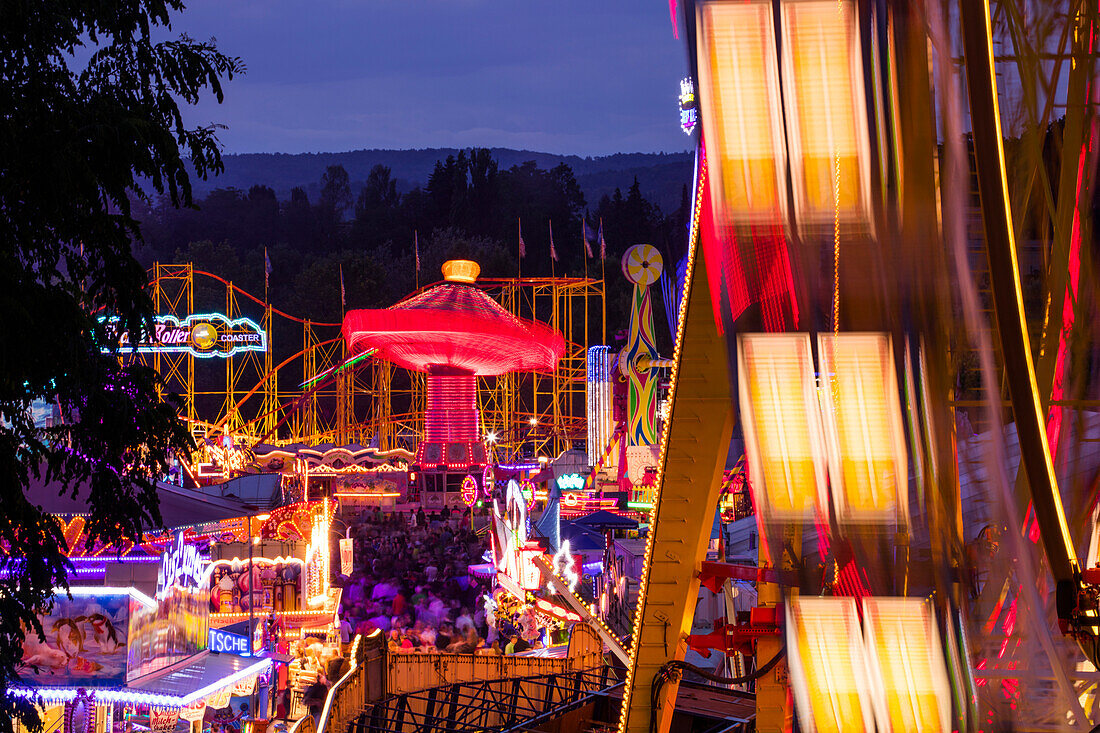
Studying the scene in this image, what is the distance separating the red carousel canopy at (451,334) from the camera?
41000mm

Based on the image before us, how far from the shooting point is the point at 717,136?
4.57m

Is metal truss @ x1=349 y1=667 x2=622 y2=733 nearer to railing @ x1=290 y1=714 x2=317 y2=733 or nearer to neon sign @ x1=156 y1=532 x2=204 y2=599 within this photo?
railing @ x1=290 y1=714 x2=317 y2=733

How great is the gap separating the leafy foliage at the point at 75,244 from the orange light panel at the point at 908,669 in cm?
332

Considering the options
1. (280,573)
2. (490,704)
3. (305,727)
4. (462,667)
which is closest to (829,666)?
(305,727)

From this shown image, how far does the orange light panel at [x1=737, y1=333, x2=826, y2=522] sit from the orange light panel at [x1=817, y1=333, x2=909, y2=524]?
0.25 ft

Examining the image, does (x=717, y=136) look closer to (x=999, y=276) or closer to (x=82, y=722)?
(x=999, y=276)

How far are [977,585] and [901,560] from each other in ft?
1.24

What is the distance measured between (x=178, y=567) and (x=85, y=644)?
1.71m

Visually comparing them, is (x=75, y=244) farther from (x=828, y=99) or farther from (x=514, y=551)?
(x=514, y=551)

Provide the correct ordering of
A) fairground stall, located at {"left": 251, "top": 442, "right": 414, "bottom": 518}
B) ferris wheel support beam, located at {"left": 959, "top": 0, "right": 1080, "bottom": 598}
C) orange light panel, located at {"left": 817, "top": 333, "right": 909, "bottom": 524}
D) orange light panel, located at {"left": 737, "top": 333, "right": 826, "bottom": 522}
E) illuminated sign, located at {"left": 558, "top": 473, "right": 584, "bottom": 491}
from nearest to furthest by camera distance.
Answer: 1. ferris wheel support beam, located at {"left": 959, "top": 0, "right": 1080, "bottom": 598}
2. orange light panel, located at {"left": 817, "top": 333, "right": 909, "bottom": 524}
3. orange light panel, located at {"left": 737, "top": 333, "right": 826, "bottom": 522}
4. illuminated sign, located at {"left": 558, "top": 473, "right": 584, "bottom": 491}
5. fairground stall, located at {"left": 251, "top": 442, "right": 414, "bottom": 518}

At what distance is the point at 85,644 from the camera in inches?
412

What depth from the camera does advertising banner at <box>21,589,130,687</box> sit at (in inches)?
408

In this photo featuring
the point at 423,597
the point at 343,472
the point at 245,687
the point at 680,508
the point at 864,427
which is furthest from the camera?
the point at 343,472

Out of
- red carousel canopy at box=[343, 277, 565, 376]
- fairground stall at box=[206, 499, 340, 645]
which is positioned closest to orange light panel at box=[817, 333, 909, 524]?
fairground stall at box=[206, 499, 340, 645]
